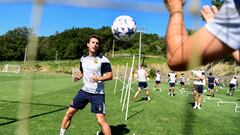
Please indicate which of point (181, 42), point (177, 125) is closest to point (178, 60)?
point (181, 42)

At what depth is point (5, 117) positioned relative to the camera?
941 cm

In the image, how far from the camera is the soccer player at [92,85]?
6.40 metres

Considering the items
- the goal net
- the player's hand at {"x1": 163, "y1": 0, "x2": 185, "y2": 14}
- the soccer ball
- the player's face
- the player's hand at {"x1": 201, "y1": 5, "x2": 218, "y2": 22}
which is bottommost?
the player's hand at {"x1": 163, "y1": 0, "x2": 185, "y2": 14}

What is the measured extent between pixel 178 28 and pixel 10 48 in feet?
279

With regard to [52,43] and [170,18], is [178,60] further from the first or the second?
[52,43]

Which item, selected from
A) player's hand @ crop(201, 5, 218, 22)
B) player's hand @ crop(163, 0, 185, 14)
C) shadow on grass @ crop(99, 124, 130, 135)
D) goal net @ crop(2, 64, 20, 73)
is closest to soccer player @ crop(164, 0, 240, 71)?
player's hand @ crop(163, 0, 185, 14)

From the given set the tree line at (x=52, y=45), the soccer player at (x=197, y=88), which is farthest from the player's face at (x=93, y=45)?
the tree line at (x=52, y=45)

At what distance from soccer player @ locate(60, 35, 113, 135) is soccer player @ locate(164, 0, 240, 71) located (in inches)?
171

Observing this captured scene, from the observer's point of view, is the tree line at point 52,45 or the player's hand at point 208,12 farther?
the tree line at point 52,45

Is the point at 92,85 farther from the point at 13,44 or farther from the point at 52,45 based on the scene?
the point at 52,45

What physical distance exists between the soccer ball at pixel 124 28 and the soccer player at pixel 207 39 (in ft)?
25.8

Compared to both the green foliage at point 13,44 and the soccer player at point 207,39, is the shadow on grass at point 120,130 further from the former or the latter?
the green foliage at point 13,44

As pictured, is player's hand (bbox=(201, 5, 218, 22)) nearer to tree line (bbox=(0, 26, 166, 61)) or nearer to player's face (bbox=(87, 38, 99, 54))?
player's face (bbox=(87, 38, 99, 54))

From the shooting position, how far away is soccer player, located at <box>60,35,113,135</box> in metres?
6.40
